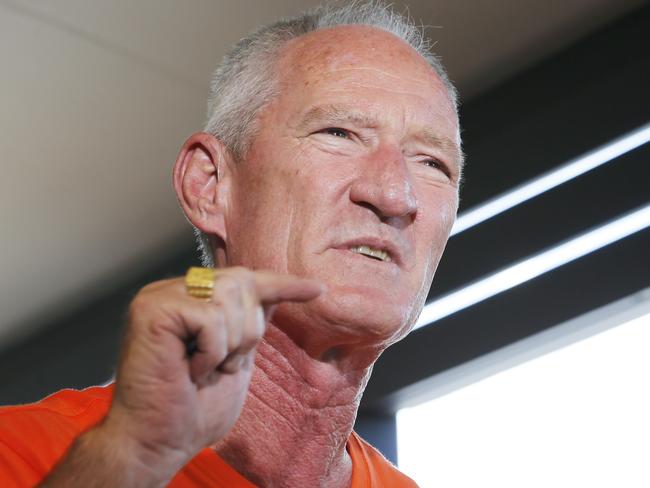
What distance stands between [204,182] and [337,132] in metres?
0.21

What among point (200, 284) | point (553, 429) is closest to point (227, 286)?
point (200, 284)

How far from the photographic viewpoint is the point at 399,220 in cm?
128

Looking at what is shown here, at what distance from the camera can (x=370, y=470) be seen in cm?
147

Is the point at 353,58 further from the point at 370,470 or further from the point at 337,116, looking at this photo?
the point at 370,470

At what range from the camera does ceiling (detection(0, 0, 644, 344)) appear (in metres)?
2.70

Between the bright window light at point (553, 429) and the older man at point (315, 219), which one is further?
the bright window light at point (553, 429)

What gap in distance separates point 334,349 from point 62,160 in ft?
6.63

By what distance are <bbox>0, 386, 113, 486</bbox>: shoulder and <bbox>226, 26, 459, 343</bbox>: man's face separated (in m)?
0.25

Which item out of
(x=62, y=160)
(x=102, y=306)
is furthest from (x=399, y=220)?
(x=102, y=306)

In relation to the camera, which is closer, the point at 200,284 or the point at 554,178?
the point at 200,284

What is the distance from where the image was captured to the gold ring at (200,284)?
2.71 feet

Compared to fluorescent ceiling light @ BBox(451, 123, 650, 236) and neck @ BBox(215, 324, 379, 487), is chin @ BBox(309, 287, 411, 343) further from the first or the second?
fluorescent ceiling light @ BBox(451, 123, 650, 236)

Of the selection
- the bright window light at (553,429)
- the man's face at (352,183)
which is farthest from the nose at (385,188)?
the bright window light at (553,429)

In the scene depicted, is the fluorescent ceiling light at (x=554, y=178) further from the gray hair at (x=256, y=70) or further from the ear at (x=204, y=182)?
the ear at (x=204, y=182)
